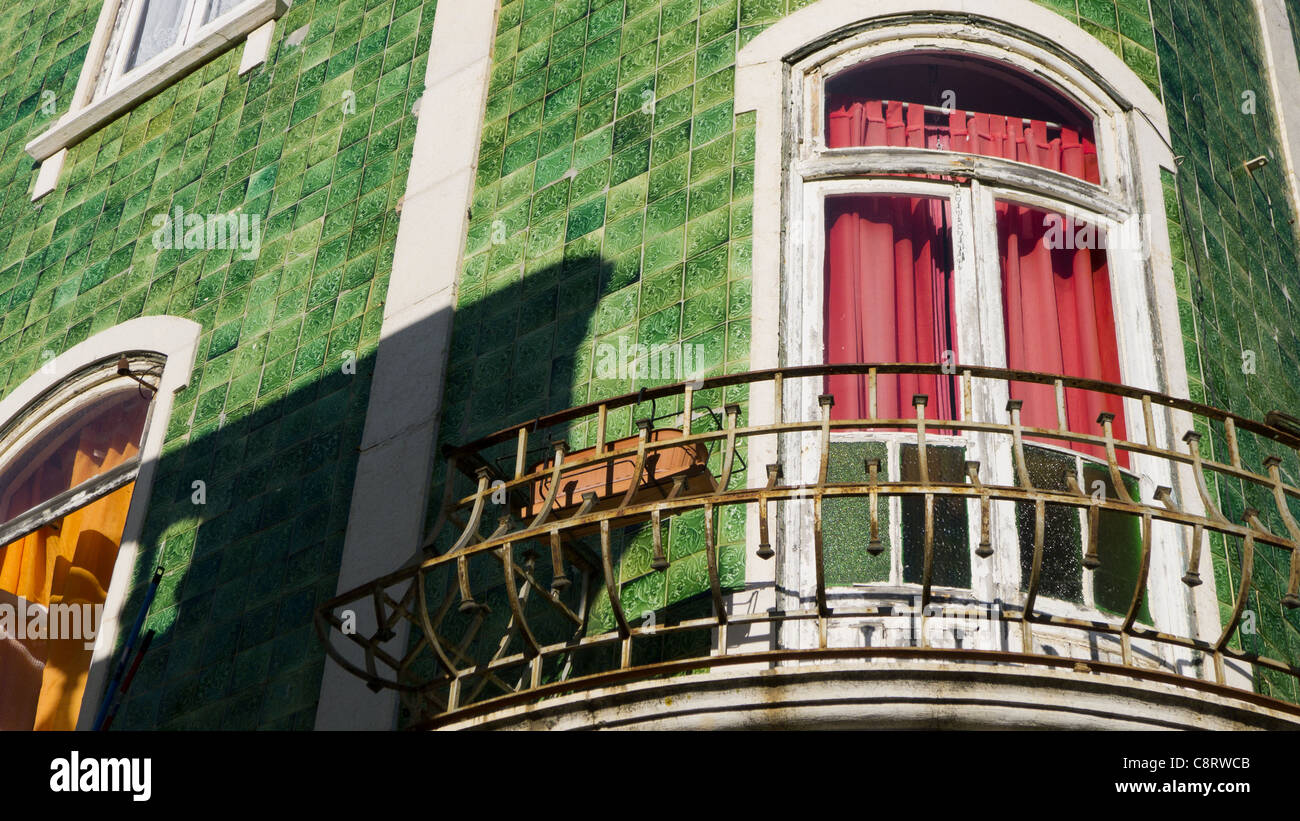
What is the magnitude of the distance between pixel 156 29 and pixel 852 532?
791 cm

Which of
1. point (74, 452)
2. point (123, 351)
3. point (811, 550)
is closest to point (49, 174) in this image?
point (123, 351)

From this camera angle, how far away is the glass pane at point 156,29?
13.5 metres

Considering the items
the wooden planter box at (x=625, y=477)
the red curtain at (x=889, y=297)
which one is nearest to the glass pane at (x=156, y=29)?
the red curtain at (x=889, y=297)

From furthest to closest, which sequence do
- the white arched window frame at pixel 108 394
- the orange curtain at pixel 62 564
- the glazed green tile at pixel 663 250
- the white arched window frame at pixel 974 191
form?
the white arched window frame at pixel 108 394
the orange curtain at pixel 62 564
the glazed green tile at pixel 663 250
the white arched window frame at pixel 974 191

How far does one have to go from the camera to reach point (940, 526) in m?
8.12

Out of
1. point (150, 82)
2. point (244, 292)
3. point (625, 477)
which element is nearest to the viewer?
point (625, 477)

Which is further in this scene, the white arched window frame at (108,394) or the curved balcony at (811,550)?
the white arched window frame at (108,394)

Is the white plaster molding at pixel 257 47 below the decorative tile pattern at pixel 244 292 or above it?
above

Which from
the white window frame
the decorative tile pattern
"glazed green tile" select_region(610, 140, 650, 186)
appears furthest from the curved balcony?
the white window frame

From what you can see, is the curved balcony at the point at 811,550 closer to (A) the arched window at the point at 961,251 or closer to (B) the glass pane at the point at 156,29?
(A) the arched window at the point at 961,251

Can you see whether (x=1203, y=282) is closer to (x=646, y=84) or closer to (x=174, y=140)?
(x=646, y=84)

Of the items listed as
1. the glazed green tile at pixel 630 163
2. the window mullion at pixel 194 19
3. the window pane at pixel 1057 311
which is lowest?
the window pane at pixel 1057 311

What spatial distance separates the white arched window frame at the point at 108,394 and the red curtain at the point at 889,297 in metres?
4.07

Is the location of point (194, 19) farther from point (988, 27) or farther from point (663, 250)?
point (988, 27)
